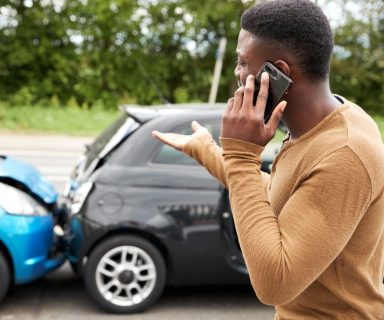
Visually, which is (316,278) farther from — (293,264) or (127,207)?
(127,207)

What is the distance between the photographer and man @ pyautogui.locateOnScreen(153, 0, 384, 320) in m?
1.35

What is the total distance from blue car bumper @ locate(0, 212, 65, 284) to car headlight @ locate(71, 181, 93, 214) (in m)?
0.24

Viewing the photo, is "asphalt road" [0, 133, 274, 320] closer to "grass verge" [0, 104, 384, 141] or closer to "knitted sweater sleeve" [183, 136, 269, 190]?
"knitted sweater sleeve" [183, 136, 269, 190]

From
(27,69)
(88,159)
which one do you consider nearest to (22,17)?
(27,69)

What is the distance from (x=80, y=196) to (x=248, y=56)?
3.15 metres

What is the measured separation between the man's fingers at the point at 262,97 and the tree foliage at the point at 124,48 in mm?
19134

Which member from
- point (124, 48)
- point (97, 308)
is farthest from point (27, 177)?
point (124, 48)

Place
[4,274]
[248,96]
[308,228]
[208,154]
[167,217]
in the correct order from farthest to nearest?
[167,217], [4,274], [208,154], [248,96], [308,228]

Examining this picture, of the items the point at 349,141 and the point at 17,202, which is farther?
the point at 17,202

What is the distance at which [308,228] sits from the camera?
1346 millimetres

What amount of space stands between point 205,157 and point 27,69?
1999 centimetres

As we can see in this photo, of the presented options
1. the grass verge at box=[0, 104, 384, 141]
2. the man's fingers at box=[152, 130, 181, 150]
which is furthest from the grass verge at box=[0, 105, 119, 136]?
the man's fingers at box=[152, 130, 181, 150]

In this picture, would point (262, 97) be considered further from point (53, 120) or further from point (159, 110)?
point (53, 120)

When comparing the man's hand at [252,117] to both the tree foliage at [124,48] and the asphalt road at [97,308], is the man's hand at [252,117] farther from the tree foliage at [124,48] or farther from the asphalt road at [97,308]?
the tree foliage at [124,48]
